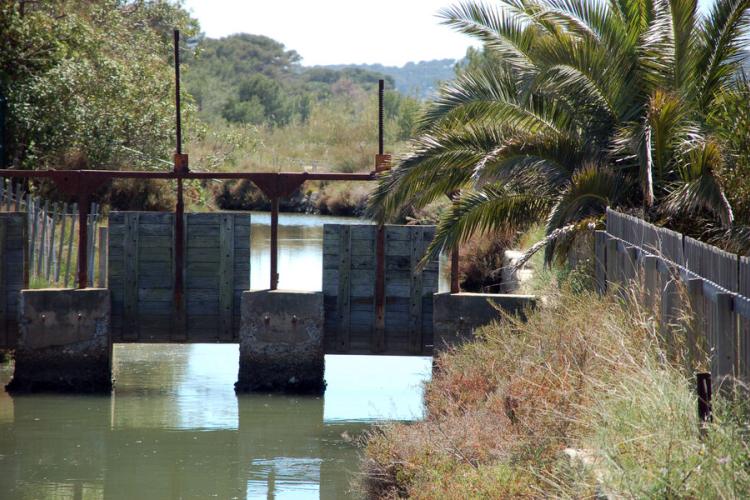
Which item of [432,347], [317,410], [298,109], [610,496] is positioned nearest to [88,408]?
[317,410]

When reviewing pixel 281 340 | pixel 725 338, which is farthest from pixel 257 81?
pixel 725 338

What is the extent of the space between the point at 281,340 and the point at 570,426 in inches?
346

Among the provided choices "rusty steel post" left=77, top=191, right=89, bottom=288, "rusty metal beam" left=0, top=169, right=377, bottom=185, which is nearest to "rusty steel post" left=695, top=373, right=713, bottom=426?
"rusty metal beam" left=0, top=169, right=377, bottom=185

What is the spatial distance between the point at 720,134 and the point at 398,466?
5739 mm

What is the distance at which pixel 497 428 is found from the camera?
8.15m

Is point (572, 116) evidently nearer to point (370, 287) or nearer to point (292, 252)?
point (370, 287)

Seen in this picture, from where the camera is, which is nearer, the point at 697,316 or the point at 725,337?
the point at 725,337

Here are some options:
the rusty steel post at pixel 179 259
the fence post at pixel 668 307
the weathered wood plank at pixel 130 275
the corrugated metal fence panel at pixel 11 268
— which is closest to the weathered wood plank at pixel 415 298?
the rusty steel post at pixel 179 259

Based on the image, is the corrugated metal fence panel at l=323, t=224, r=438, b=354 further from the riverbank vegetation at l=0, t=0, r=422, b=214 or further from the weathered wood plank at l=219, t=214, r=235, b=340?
the riverbank vegetation at l=0, t=0, r=422, b=214

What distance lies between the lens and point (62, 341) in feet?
50.1

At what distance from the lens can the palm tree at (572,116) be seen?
1219 cm

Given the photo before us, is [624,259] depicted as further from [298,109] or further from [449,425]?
[298,109]

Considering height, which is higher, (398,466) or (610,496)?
(610,496)

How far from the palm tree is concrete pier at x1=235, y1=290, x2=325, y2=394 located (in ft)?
7.35
